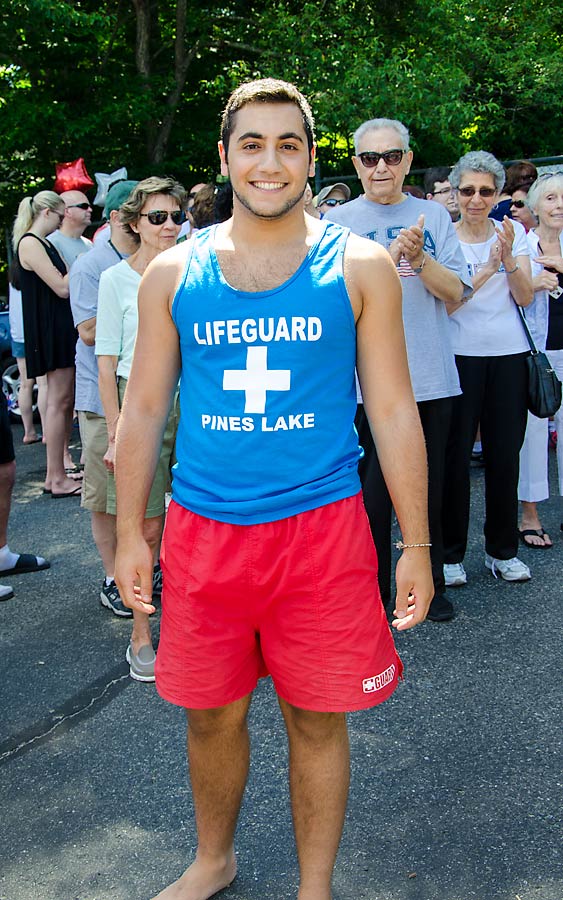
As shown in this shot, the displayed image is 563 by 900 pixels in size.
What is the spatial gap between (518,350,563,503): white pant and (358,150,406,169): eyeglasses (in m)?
2.01

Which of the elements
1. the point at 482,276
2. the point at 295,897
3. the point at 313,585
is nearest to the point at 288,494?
the point at 313,585

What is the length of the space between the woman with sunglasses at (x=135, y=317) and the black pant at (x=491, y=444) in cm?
145

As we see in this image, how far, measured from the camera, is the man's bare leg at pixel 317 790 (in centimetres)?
241

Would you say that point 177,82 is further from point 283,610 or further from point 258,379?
point 283,610

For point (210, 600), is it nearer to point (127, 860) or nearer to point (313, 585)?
point (313, 585)

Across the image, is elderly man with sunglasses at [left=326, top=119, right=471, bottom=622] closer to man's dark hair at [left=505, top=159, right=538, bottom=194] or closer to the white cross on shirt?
the white cross on shirt

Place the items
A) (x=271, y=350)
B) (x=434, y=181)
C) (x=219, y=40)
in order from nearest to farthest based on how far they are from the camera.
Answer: (x=271, y=350), (x=434, y=181), (x=219, y=40)

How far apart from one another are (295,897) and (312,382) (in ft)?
4.65

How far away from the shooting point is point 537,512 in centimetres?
608

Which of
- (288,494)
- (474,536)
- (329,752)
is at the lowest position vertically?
(474,536)

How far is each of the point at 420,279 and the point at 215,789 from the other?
240 centimetres

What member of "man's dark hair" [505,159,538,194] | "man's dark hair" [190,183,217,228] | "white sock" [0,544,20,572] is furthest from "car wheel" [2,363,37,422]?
"man's dark hair" [505,159,538,194]

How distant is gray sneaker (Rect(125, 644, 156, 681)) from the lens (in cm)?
402

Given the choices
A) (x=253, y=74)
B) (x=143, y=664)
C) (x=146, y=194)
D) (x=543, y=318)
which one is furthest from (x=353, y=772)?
(x=253, y=74)
